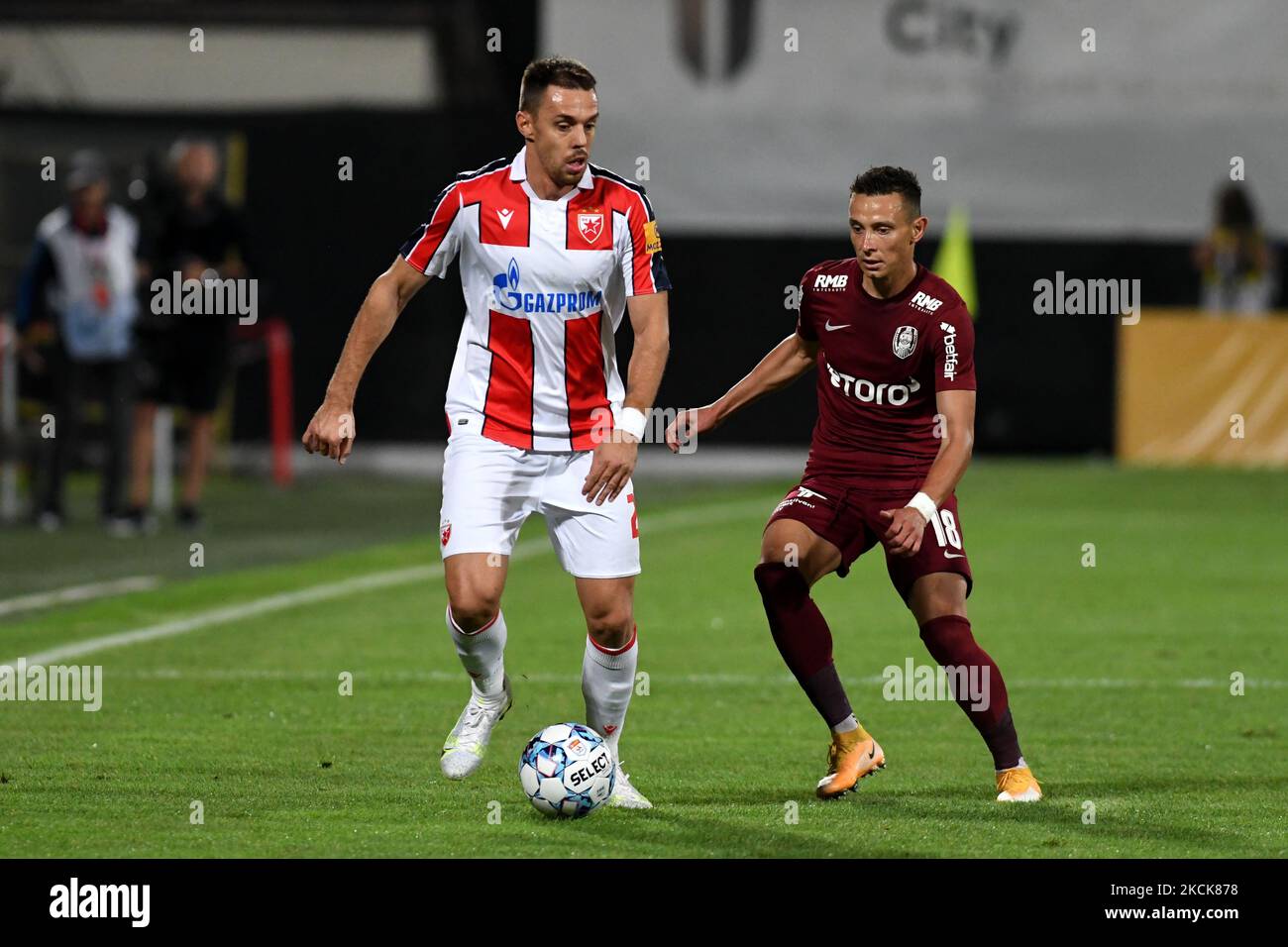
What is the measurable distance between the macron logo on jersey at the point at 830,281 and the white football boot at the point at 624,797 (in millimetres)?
1656

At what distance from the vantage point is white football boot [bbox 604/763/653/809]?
6.65m

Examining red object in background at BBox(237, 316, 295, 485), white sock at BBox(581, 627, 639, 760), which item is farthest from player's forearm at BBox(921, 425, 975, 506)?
red object in background at BBox(237, 316, 295, 485)

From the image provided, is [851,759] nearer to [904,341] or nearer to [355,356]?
[904,341]

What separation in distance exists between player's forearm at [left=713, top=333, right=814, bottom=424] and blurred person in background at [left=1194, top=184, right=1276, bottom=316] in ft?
52.9

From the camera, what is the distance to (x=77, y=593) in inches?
478

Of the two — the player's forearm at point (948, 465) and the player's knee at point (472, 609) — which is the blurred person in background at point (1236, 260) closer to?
the player's forearm at point (948, 465)

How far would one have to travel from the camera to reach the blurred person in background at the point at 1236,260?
22641 mm

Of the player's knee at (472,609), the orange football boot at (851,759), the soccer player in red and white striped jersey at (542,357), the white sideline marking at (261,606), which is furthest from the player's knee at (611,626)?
the white sideline marking at (261,606)

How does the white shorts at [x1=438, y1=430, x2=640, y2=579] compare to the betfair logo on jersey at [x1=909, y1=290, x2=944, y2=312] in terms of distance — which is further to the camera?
the betfair logo on jersey at [x1=909, y1=290, x2=944, y2=312]

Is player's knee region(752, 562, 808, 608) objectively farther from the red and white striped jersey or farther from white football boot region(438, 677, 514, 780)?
white football boot region(438, 677, 514, 780)

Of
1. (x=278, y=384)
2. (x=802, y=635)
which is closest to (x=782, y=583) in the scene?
(x=802, y=635)

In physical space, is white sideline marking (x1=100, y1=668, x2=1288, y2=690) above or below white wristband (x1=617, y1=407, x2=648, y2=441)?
below
